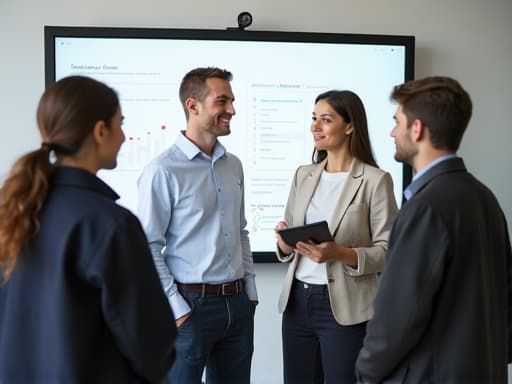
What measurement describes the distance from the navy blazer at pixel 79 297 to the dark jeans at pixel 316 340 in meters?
1.07

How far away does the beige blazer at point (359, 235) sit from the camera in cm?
219

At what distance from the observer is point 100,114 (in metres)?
1.30

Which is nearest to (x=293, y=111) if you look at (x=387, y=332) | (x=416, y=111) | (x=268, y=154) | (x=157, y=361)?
(x=268, y=154)

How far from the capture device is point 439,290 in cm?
143

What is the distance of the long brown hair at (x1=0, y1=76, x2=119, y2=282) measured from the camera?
1167 mm

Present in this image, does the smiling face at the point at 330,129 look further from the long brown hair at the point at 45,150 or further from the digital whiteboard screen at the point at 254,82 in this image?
the long brown hair at the point at 45,150

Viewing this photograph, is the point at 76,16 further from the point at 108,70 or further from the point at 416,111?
the point at 416,111

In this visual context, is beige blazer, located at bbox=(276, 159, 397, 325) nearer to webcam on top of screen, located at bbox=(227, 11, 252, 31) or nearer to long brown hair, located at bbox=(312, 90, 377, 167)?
long brown hair, located at bbox=(312, 90, 377, 167)

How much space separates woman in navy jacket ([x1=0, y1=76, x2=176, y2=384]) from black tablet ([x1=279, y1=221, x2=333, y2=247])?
901 millimetres

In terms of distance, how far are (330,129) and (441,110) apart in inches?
33.5

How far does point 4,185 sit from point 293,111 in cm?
223

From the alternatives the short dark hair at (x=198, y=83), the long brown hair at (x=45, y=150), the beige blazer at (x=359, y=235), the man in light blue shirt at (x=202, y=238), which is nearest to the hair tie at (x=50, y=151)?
the long brown hair at (x=45, y=150)

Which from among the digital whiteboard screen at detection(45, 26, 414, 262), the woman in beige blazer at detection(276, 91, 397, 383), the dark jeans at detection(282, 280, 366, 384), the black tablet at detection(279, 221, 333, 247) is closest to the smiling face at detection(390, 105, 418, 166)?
the black tablet at detection(279, 221, 333, 247)

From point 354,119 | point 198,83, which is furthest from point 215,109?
point 354,119
